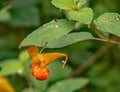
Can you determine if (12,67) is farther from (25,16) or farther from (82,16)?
(82,16)

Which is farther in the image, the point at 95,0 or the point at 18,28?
the point at 18,28

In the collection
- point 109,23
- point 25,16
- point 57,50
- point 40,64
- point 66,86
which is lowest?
point 57,50

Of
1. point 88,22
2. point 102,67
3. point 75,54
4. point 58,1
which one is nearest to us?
point 88,22

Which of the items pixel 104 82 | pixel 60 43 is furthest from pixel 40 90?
pixel 104 82

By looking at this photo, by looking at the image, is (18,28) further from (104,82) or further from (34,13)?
(104,82)

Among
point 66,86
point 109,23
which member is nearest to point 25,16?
point 66,86

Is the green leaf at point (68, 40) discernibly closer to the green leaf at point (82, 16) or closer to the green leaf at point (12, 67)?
the green leaf at point (82, 16)
